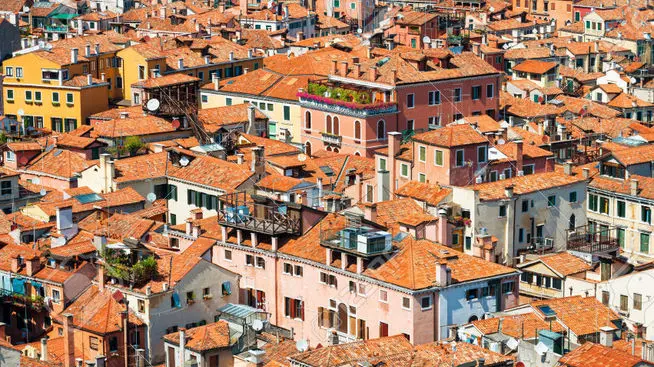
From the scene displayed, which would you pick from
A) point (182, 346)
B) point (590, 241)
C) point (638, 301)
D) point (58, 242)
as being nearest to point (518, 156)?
point (590, 241)

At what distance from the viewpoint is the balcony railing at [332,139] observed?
3693 inches

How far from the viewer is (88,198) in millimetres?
76375

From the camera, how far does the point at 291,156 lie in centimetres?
8569

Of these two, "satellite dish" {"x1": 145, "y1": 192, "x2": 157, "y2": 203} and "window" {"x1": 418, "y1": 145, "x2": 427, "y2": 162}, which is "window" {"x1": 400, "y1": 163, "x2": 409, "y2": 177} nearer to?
"window" {"x1": 418, "y1": 145, "x2": 427, "y2": 162}

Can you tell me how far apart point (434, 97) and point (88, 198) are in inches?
1021

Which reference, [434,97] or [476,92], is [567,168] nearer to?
[434,97]

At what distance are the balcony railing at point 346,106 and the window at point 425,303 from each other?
30.8 metres

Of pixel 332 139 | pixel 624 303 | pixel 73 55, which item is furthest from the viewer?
pixel 73 55

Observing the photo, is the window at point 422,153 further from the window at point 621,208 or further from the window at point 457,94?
the window at point 457,94

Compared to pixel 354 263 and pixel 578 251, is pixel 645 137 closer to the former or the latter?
pixel 578 251

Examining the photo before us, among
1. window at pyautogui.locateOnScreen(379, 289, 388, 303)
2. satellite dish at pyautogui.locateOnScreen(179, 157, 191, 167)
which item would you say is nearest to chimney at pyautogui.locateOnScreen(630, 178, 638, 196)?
satellite dish at pyautogui.locateOnScreen(179, 157, 191, 167)

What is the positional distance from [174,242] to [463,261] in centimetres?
1245

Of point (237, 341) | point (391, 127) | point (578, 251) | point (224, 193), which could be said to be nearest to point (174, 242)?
point (224, 193)

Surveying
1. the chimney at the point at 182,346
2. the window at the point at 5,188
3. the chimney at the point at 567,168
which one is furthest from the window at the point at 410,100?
the chimney at the point at 182,346
